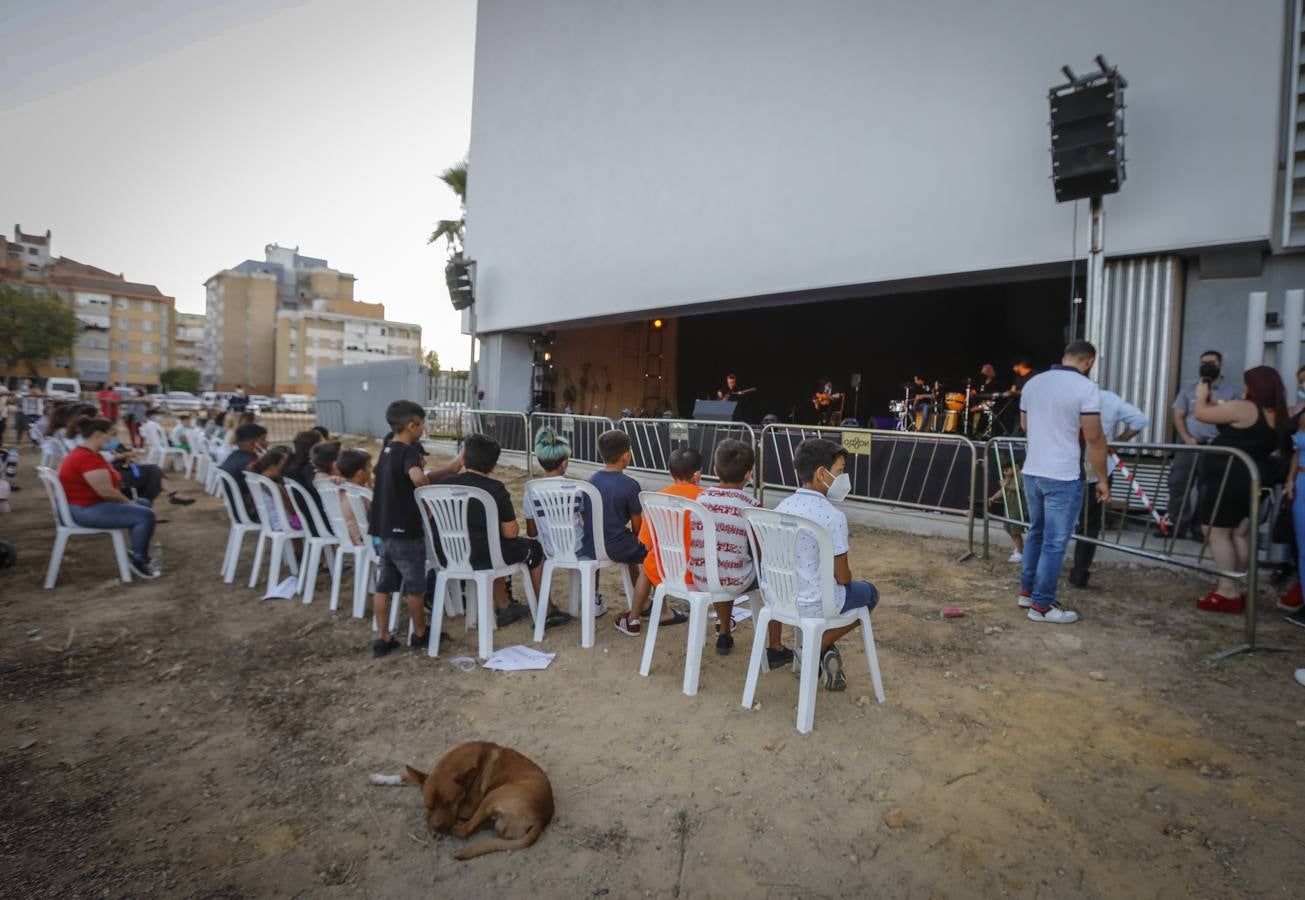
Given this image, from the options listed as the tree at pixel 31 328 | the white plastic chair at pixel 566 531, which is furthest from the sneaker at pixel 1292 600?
the tree at pixel 31 328

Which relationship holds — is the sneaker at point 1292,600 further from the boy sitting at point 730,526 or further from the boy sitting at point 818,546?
the boy sitting at point 730,526

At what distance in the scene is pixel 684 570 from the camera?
11.0 ft

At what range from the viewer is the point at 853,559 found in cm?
603

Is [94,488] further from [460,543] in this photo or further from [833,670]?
[833,670]

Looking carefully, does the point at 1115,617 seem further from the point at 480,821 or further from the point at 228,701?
the point at 228,701

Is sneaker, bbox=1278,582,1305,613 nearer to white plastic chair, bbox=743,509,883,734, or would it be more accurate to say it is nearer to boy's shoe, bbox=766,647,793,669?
white plastic chair, bbox=743,509,883,734

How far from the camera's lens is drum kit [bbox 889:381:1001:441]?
11.1 meters

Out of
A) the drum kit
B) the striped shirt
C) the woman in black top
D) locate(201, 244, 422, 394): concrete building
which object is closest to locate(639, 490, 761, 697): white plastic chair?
the striped shirt

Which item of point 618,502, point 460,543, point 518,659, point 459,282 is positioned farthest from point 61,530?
point 459,282

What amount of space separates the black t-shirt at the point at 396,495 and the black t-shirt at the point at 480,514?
229mm

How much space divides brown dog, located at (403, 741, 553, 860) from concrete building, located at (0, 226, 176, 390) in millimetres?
67549

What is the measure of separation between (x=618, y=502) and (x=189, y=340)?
9074 centimetres

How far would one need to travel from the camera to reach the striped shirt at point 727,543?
3.27 meters

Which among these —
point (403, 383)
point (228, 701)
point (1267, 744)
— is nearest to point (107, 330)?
point (403, 383)
